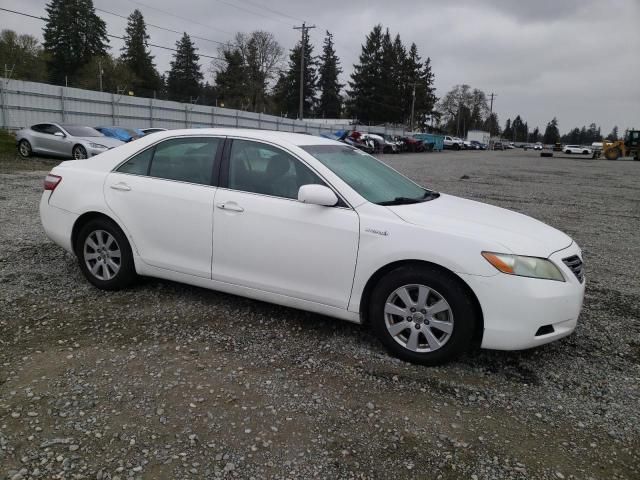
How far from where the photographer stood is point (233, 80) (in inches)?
2721

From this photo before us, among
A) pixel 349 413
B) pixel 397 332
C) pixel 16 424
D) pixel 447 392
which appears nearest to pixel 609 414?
pixel 447 392

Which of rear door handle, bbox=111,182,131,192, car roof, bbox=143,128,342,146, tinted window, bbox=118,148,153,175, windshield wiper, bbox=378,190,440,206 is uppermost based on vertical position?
car roof, bbox=143,128,342,146

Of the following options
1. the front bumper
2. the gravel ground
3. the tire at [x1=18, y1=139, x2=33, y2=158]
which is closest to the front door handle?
the gravel ground

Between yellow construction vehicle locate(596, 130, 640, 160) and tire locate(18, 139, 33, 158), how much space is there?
173 ft

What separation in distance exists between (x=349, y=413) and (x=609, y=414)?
1.61 m

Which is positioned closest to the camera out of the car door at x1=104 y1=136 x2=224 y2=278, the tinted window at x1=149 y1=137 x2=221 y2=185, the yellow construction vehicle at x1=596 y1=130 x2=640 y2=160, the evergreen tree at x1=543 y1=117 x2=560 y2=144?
the car door at x1=104 y1=136 x2=224 y2=278

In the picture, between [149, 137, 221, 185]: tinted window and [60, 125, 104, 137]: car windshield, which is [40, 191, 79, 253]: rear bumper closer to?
[149, 137, 221, 185]: tinted window

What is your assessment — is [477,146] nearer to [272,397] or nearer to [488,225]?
[488,225]

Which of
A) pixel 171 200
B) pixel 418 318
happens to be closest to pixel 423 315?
pixel 418 318

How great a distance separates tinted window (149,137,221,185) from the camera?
4184mm

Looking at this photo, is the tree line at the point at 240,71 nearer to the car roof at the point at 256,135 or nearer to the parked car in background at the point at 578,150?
the parked car in background at the point at 578,150

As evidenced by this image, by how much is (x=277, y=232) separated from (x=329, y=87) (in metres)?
82.7

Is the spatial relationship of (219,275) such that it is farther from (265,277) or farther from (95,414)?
(95,414)

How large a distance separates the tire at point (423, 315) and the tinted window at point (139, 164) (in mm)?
2393
